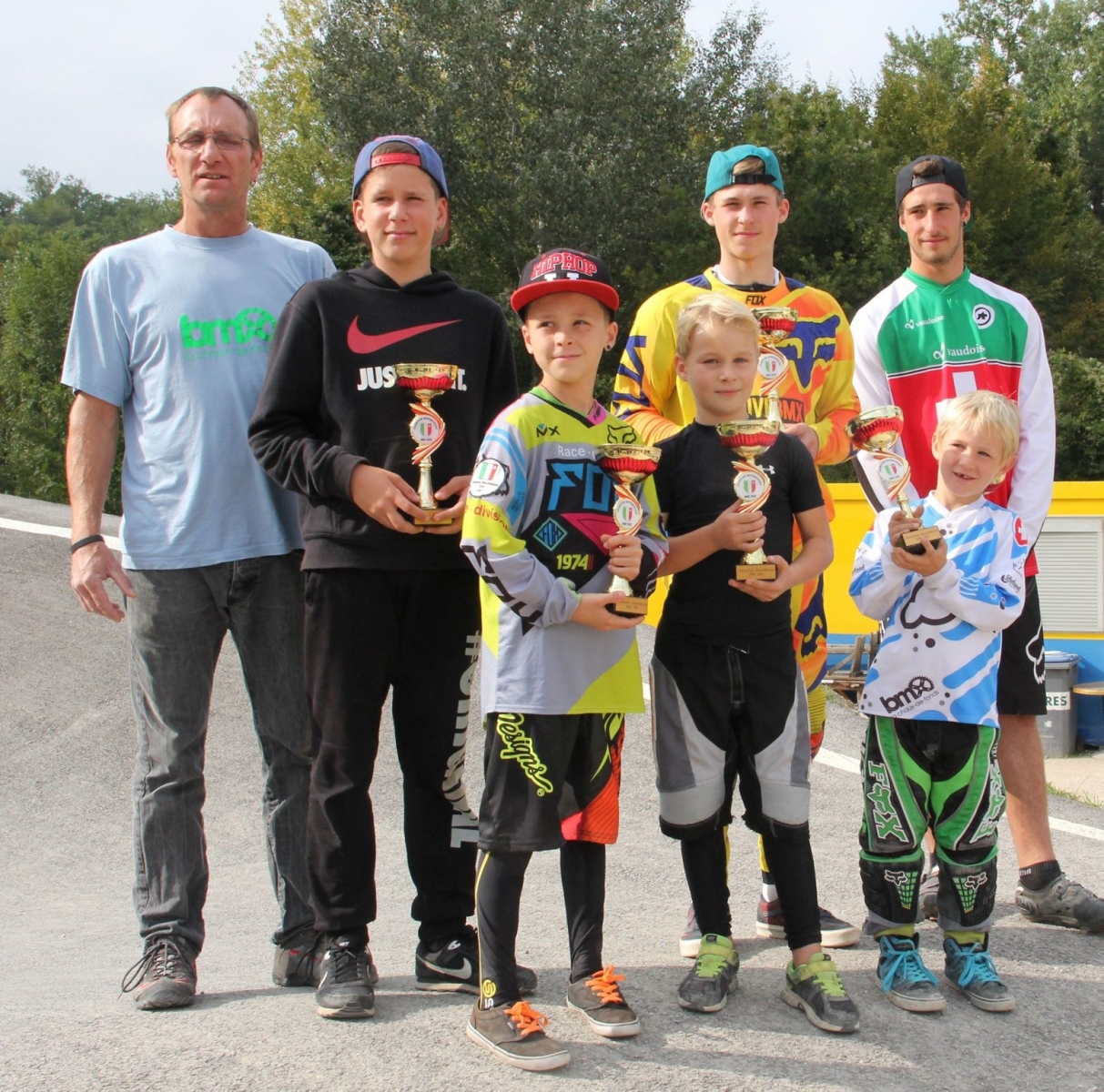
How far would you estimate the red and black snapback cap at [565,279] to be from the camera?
3.09m

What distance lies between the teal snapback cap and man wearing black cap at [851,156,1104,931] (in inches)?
24.3

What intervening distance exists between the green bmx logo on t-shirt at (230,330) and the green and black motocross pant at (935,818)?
218 centimetres

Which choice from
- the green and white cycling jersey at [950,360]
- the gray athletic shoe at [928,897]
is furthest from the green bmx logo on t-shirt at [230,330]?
the gray athletic shoe at [928,897]

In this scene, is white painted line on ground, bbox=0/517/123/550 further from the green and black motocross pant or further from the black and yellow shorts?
the green and black motocross pant

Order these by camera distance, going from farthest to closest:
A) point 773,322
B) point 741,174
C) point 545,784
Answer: point 741,174 → point 773,322 → point 545,784

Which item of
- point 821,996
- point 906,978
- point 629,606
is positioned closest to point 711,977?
point 821,996

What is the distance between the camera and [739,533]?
3096 millimetres

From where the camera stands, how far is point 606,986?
3014 mm

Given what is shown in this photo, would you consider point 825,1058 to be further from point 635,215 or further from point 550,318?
point 635,215

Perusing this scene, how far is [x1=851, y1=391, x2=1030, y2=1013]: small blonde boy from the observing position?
11.0ft

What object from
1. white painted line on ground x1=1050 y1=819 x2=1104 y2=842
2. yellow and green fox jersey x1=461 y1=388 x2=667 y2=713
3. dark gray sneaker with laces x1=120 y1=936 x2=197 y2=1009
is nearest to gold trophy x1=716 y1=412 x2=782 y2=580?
yellow and green fox jersey x1=461 y1=388 x2=667 y2=713

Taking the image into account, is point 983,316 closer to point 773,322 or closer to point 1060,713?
point 773,322

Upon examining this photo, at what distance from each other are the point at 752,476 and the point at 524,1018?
151 cm

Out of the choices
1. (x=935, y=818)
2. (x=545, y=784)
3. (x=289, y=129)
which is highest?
(x=289, y=129)
